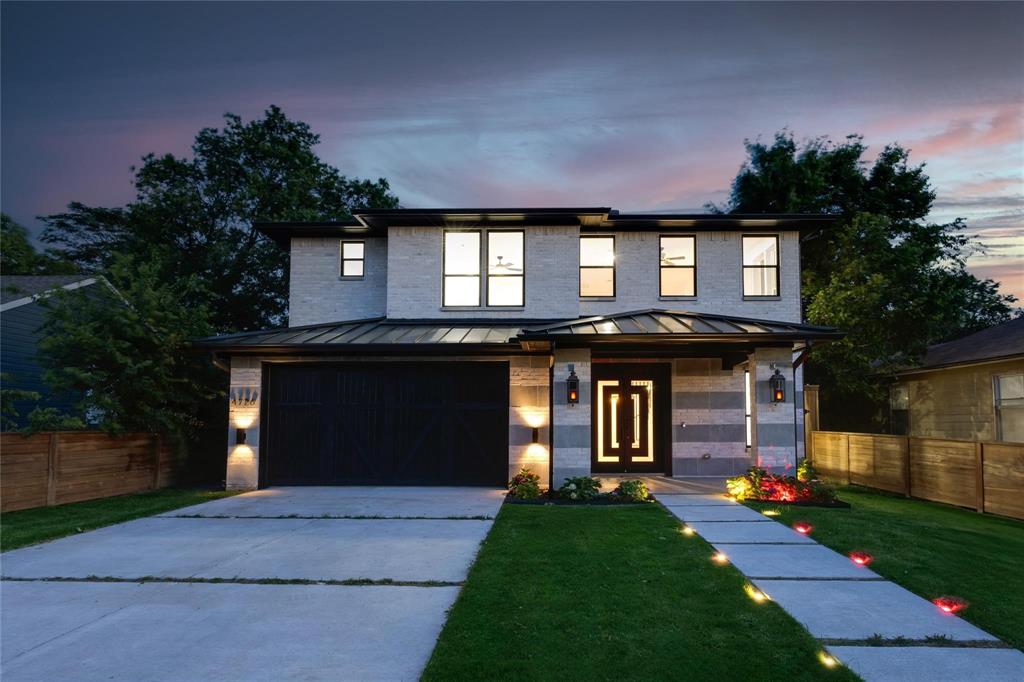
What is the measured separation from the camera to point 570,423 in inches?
458

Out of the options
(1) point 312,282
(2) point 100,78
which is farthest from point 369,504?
(2) point 100,78

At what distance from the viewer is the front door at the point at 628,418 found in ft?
46.7

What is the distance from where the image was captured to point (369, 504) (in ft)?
34.8

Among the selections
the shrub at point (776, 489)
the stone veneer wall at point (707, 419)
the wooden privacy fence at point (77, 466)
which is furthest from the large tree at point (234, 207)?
the shrub at point (776, 489)

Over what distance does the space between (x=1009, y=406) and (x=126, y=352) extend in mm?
20858

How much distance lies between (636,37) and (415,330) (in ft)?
30.8

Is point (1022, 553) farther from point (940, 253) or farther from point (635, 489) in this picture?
point (940, 253)

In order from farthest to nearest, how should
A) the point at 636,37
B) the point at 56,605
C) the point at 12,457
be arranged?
the point at 636,37 → the point at 12,457 → the point at 56,605

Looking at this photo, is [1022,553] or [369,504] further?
[369,504]

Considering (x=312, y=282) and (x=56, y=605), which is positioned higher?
(x=312, y=282)

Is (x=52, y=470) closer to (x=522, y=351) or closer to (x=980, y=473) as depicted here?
(x=522, y=351)

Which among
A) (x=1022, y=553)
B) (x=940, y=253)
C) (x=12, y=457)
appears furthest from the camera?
(x=940, y=253)

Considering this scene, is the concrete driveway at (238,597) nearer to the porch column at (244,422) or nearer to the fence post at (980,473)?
the porch column at (244,422)

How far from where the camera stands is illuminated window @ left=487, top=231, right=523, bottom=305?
14.5m
